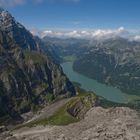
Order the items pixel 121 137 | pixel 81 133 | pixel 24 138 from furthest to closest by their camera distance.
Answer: pixel 24 138
pixel 81 133
pixel 121 137

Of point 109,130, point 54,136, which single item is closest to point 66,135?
point 54,136

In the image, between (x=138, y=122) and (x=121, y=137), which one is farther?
(x=138, y=122)

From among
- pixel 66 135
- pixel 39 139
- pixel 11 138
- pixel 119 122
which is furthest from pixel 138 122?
pixel 11 138

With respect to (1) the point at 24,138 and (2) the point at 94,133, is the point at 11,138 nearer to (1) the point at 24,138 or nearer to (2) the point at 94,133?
(1) the point at 24,138

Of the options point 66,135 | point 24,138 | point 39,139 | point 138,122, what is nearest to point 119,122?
point 138,122

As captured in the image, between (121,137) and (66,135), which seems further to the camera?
(66,135)

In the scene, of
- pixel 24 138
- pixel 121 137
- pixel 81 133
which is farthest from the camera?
pixel 24 138

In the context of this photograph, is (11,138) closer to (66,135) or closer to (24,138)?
(24,138)
